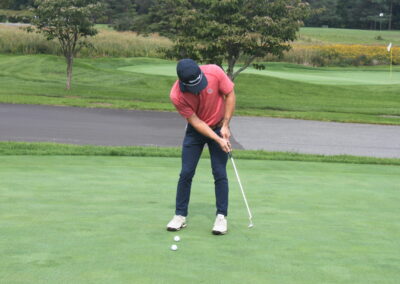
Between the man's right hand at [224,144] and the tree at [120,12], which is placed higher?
the tree at [120,12]

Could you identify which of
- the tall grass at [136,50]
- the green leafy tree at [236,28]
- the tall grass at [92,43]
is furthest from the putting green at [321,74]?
the green leafy tree at [236,28]

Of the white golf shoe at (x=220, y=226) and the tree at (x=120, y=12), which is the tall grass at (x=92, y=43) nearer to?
the white golf shoe at (x=220, y=226)

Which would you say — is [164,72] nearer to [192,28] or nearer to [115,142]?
[192,28]

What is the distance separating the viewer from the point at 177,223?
6.54m

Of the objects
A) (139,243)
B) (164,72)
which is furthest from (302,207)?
(164,72)

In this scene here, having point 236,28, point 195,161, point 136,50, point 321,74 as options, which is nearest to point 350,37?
point 321,74

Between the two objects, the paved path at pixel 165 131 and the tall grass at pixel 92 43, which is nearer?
the paved path at pixel 165 131

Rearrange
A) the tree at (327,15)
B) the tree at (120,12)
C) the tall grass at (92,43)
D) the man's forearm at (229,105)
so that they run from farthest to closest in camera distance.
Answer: the tree at (327,15), the tree at (120,12), the tall grass at (92,43), the man's forearm at (229,105)

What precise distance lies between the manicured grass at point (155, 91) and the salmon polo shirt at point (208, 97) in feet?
55.3

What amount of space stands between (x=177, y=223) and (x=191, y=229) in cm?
21

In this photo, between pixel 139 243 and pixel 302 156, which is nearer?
pixel 139 243

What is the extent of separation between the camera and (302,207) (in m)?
7.86

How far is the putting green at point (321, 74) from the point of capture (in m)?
36.2

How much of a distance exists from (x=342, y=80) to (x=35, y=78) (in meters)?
16.1
